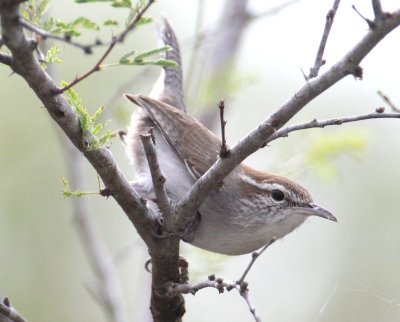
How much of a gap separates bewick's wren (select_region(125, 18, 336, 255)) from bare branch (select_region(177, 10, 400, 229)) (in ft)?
2.79

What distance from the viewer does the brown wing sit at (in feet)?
15.3

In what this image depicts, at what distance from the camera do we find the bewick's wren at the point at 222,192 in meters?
4.42

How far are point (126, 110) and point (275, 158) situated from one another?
1.33 meters

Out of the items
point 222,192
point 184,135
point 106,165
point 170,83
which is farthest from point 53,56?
point 170,83

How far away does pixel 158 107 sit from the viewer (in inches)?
197

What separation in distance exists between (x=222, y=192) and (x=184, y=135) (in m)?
0.60

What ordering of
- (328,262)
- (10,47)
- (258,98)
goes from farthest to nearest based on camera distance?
(258,98)
(328,262)
(10,47)

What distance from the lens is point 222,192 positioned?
449cm

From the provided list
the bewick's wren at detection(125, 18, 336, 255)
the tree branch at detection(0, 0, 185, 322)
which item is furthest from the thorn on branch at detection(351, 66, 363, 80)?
the bewick's wren at detection(125, 18, 336, 255)

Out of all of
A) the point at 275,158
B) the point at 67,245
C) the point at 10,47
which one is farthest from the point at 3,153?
the point at 10,47

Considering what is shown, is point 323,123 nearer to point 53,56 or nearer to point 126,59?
point 126,59

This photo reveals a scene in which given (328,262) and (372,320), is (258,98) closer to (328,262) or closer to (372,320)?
(328,262)

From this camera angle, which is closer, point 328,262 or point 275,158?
point 275,158

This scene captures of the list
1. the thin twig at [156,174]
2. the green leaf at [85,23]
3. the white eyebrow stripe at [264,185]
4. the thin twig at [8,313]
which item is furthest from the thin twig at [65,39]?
the white eyebrow stripe at [264,185]
